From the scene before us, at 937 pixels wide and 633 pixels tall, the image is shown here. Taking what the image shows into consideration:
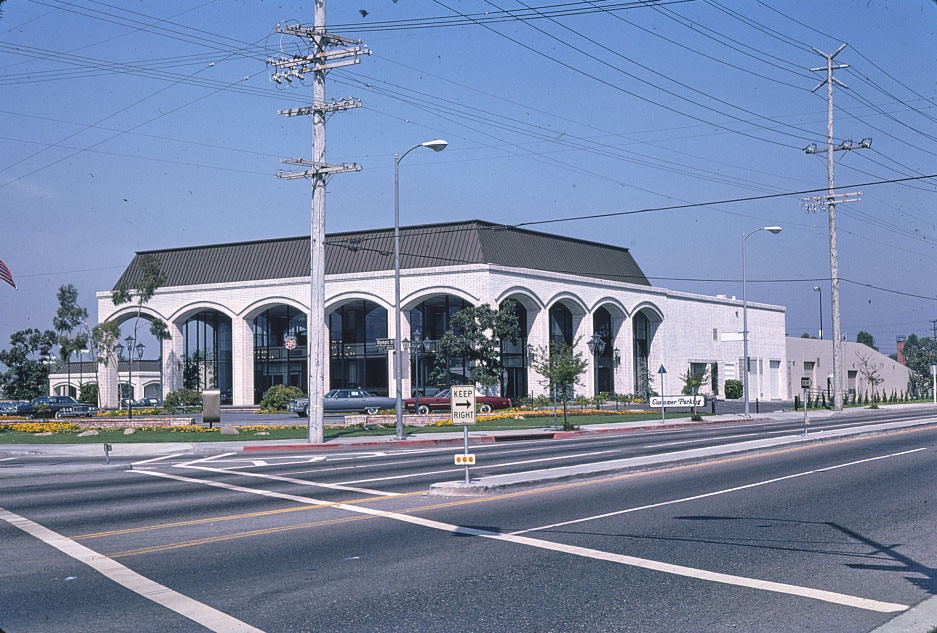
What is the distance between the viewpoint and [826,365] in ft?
302

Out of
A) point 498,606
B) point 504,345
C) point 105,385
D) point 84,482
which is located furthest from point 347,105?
point 105,385

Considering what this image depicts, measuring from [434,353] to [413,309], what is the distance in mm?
6029

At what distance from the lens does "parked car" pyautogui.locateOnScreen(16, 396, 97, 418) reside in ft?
176

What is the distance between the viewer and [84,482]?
19.8m

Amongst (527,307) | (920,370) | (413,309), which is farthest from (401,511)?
(920,370)

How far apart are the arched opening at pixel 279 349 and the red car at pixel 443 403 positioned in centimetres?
1773

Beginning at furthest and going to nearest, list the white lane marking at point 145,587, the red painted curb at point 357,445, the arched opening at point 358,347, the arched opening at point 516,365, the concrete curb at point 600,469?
1. the arched opening at point 358,347
2. the arched opening at point 516,365
3. the red painted curb at point 357,445
4. the concrete curb at point 600,469
5. the white lane marking at point 145,587

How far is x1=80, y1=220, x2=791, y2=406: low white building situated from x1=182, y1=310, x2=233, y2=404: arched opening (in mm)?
89

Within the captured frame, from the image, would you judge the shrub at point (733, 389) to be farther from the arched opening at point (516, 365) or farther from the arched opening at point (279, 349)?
the arched opening at point (279, 349)

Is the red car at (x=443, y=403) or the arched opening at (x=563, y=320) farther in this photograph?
the arched opening at (x=563, y=320)

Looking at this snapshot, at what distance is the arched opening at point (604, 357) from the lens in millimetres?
68125

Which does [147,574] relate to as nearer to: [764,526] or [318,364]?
[764,526]

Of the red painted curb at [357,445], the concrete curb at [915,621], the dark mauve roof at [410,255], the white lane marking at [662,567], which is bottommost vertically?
Result: the red painted curb at [357,445]

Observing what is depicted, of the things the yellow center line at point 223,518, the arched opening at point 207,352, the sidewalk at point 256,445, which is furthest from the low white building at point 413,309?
the yellow center line at point 223,518
